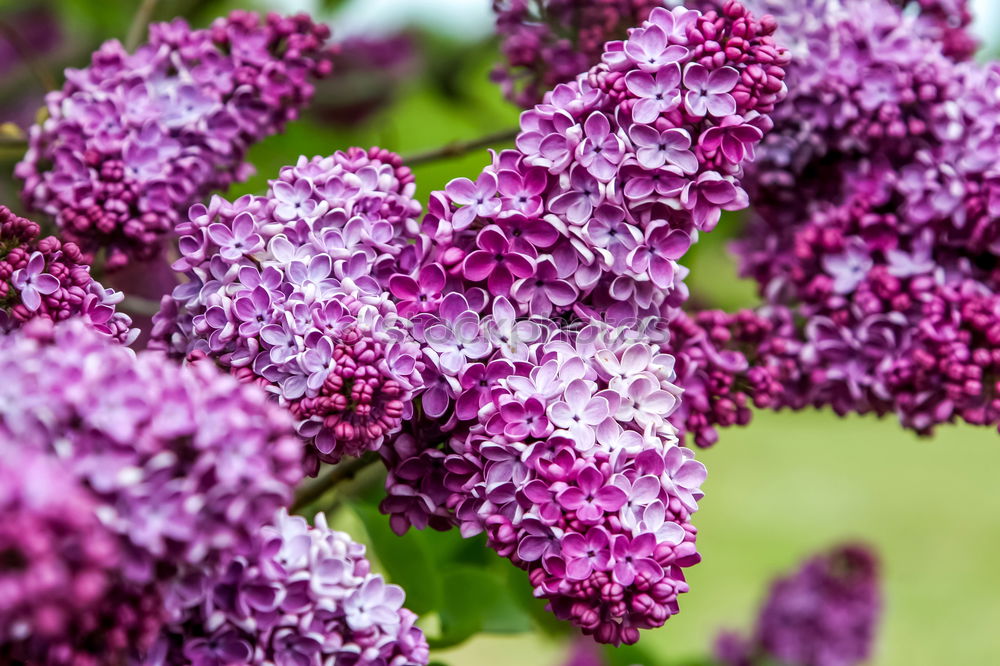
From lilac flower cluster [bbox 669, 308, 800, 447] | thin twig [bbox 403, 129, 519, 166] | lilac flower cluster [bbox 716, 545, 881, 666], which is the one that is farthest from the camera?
lilac flower cluster [bbox 716, 545, 881, 666]

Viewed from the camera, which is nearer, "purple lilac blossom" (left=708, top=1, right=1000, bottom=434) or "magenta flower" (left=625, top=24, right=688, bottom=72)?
"magenta flower" (left=625, top=24, right=688, bottom=72)

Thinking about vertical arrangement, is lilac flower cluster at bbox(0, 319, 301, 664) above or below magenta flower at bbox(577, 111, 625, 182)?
below

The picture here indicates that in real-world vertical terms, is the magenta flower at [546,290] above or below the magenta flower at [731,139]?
below

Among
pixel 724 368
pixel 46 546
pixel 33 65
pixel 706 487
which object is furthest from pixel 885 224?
pixel 706 487

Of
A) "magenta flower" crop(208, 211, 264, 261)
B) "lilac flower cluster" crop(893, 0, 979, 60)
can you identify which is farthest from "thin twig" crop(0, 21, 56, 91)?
"lilac flower cluster" crop(893, 0, 979, 60)

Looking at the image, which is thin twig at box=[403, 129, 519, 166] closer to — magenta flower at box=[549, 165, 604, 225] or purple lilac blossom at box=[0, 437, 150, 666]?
magenta flower at box=[549, 165, 604, 225]

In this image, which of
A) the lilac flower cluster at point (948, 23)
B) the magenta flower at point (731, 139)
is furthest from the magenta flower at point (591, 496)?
the lilac flower cluster at point (948, 23)

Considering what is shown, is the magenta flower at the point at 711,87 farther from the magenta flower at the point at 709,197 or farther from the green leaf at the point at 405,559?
the green leaf at the point at 405,559
